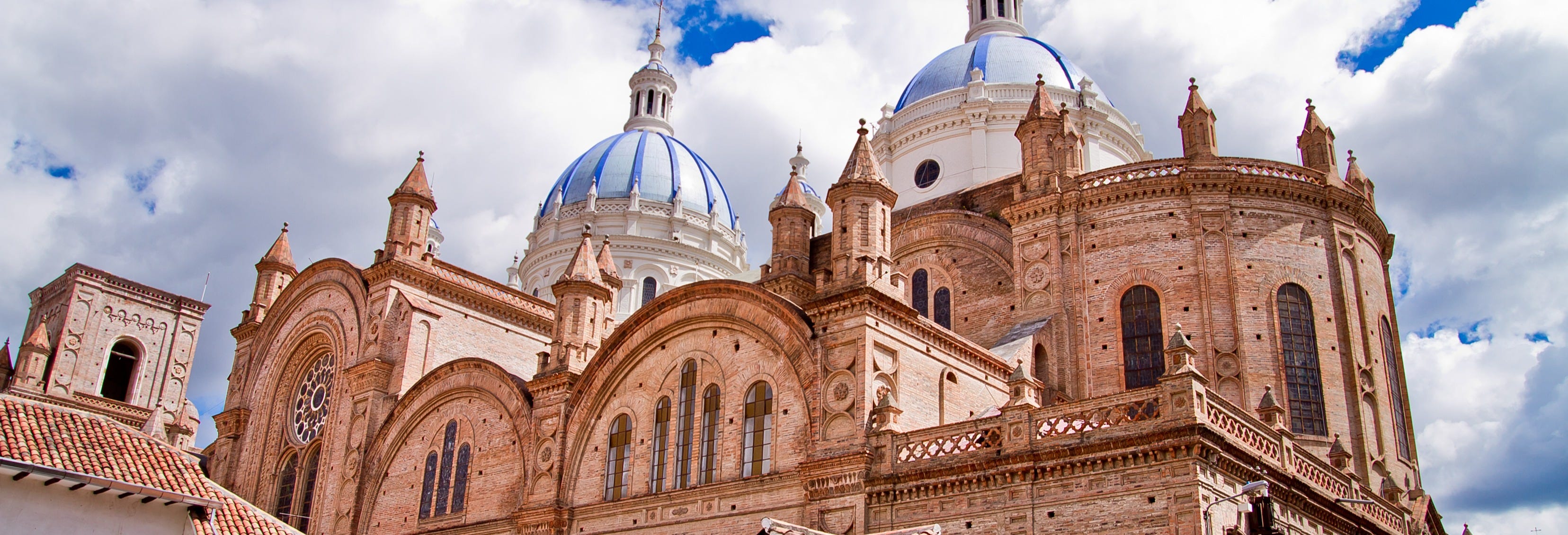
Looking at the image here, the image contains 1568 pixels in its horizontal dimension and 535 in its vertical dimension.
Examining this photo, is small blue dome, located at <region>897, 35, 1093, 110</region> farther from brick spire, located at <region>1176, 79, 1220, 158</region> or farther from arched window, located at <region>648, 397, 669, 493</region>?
arched window, located at <region>648, 397, 669, 493</region>

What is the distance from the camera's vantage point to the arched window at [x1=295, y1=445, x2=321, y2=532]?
119 feet

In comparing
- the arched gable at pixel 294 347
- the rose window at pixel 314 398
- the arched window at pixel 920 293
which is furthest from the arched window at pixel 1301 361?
the rose window at pixel 314 398

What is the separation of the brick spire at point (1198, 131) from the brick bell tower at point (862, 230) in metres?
8.79

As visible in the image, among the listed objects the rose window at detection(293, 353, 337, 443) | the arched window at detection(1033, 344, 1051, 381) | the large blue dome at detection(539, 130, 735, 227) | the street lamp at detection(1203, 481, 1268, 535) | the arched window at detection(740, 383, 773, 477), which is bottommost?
the street lamp at detection(1203, 481, 1268, 535)

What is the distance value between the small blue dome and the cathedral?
1.14m

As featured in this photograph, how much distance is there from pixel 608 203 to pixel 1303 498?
39.3 metres

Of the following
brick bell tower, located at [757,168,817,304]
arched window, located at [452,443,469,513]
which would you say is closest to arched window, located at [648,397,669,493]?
brick bell tower, located at [757,168,817,304]

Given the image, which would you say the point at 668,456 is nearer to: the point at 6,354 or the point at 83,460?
the point at 83,460

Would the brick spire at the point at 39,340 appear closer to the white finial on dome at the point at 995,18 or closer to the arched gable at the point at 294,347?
the arched gable at the point at 294,347

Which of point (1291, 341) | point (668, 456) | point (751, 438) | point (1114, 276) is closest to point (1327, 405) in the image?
point (1291, 341)

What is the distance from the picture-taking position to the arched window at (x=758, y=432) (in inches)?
992

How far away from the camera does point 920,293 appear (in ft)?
109

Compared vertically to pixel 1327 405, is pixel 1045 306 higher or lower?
higher

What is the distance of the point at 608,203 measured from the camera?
56.1m
